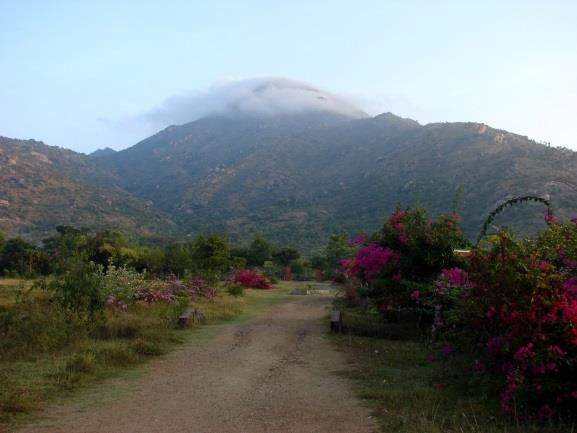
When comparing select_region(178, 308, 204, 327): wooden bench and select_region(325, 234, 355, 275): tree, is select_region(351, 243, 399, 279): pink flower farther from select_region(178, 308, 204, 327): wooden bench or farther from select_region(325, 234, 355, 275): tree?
select_region(325, 234, 355, 275): tree

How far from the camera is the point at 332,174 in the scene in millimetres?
83188

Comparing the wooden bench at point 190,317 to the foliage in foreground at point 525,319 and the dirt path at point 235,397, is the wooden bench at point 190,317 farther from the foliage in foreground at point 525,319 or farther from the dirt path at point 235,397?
the foliage in foreground at point 525,319

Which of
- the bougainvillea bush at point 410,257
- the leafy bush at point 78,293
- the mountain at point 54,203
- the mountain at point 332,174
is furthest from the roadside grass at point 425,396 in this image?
the mountain at point 54,203

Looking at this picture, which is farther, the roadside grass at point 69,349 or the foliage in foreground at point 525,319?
the roadside grass at point 69,349

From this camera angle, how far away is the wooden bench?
48.7 feet

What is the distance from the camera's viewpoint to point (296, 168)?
90.4m

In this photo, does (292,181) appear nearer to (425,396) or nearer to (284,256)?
(284,256)

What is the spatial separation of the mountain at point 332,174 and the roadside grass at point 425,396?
30.3 metres

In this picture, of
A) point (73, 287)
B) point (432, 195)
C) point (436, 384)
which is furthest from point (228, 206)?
point (436, 384)

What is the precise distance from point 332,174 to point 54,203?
38.3 m

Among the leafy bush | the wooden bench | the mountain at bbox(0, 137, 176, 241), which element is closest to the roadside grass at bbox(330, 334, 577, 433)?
the wooden bench

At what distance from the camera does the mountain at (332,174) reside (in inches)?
2089

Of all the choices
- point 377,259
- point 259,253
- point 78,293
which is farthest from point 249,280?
point 78,293

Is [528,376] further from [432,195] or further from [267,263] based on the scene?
[432,195]
